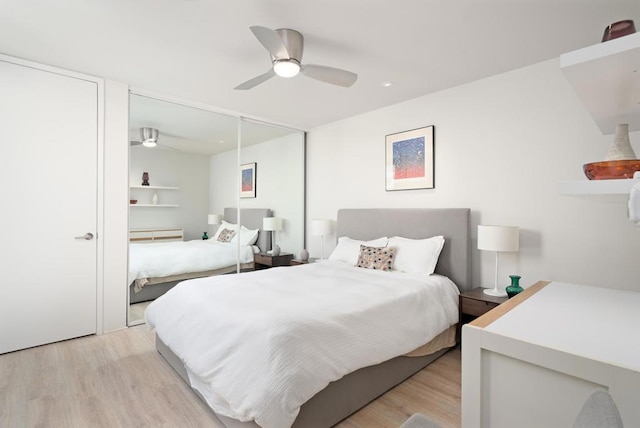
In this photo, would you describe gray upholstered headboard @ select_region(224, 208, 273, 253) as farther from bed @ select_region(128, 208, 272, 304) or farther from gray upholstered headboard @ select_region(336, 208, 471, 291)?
gray upholstered headboard @ select_region(336, 208, 471, 291)

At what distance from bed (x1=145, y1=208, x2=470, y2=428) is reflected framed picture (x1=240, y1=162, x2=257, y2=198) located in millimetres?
1461

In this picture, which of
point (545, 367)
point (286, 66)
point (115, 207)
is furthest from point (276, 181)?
point (545, 367)

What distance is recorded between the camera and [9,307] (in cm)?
269

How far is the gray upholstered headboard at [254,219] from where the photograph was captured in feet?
13.6

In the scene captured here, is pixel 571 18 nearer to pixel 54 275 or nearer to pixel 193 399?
pixel 193 399

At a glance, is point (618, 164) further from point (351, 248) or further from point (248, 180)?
point (248, 180)

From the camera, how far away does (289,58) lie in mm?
2213

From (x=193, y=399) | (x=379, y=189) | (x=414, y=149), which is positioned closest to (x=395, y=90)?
(x=414, y=149)

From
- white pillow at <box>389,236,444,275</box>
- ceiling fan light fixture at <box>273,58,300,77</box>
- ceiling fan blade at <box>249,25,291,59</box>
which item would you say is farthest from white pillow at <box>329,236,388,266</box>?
ceiling fan blade at <box>249,25,291,59</box>

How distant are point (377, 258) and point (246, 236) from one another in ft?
6.18

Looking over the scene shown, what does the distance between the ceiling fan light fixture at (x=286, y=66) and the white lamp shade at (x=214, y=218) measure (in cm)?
222

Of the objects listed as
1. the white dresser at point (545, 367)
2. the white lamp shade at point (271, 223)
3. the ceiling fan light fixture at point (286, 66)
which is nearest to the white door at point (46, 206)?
the white lamp shade at point (271, 223)

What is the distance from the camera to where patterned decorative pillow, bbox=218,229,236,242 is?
4.05m

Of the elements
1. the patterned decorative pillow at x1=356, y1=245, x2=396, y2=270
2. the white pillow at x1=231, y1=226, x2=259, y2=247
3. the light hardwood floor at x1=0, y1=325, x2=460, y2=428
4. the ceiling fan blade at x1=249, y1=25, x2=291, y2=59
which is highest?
the ceiling fan blade at x1=249, y1=25, x2=291, y2=59
